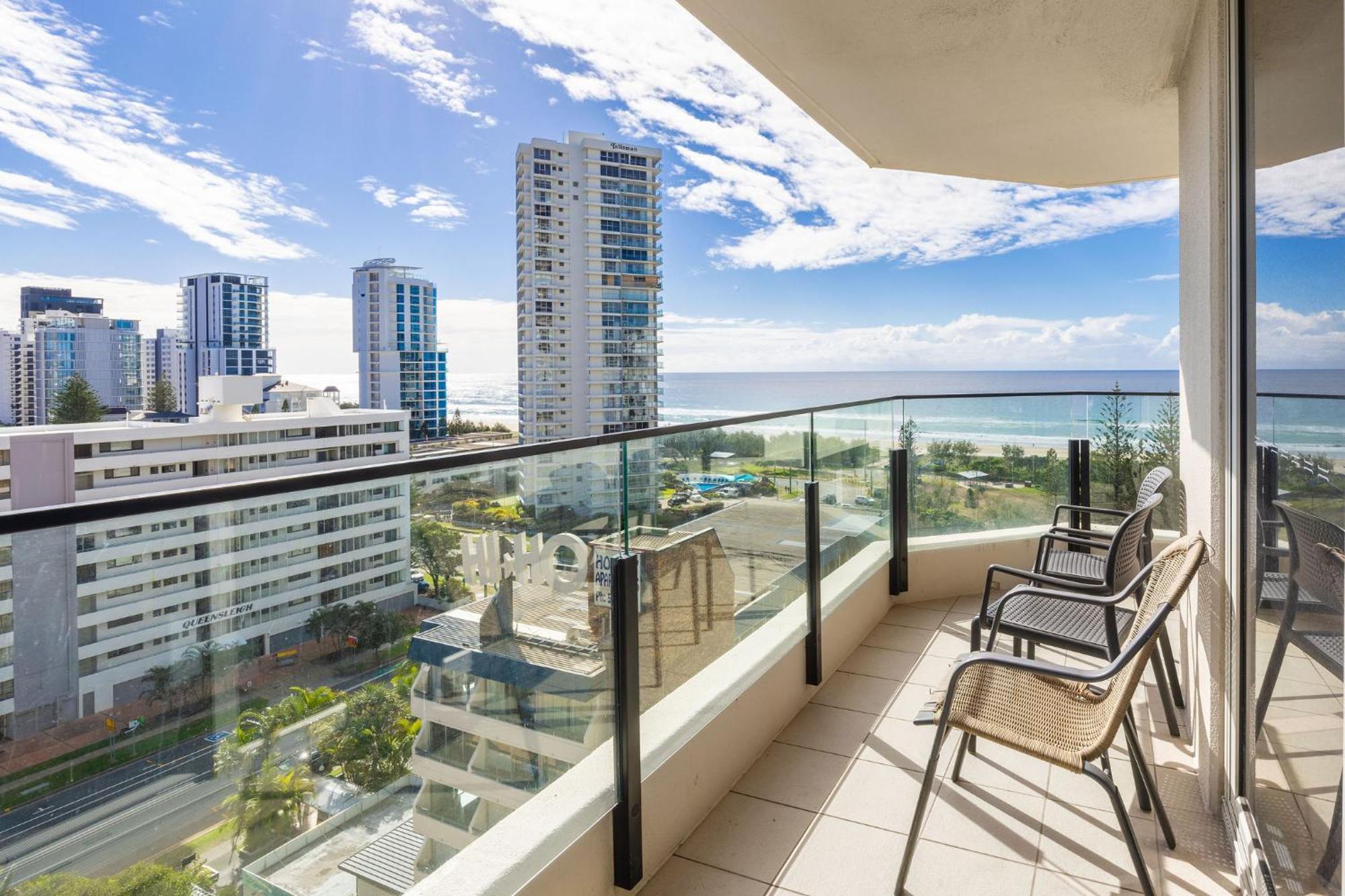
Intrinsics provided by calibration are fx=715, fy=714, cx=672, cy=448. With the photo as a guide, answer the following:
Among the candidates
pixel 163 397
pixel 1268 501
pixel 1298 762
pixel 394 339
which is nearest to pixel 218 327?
pixel 163 397

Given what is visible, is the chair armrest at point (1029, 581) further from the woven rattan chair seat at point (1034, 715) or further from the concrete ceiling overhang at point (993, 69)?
A: the concrete ceiling overhang at point (993, 69)

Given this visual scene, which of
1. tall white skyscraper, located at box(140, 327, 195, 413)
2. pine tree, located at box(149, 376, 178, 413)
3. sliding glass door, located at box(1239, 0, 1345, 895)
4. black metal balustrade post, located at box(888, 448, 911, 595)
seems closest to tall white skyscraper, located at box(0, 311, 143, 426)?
tall white skyscraper, located at box(140, 327, 195, 413)

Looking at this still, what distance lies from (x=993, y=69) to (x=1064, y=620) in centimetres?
215

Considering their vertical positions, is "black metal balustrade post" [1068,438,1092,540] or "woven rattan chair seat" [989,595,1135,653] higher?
"black metal balustrade post" [1068,438,1092,540]

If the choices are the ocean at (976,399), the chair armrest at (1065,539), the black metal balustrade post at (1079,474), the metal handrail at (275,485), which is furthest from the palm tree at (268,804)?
the black metal balustrade post at (1079,474)

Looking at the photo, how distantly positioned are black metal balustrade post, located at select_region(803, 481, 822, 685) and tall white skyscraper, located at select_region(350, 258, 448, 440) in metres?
47.0

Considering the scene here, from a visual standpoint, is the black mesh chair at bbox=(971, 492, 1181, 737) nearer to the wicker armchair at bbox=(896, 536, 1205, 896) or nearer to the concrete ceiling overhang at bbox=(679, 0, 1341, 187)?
the wicker armchair at bbox=(896, 536, 1205, 896)

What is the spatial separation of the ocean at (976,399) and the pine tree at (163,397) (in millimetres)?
17030

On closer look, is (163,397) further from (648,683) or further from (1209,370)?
(1209,370)

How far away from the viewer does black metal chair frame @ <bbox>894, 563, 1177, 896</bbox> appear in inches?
63.8

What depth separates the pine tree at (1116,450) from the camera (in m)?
4.54

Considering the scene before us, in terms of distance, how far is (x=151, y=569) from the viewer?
0.92 m

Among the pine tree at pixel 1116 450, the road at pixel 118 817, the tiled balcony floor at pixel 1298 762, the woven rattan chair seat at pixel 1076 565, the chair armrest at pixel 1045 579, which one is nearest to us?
the road at pixel 118 817

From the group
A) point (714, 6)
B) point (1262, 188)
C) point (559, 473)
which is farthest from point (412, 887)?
point (714, 6)
